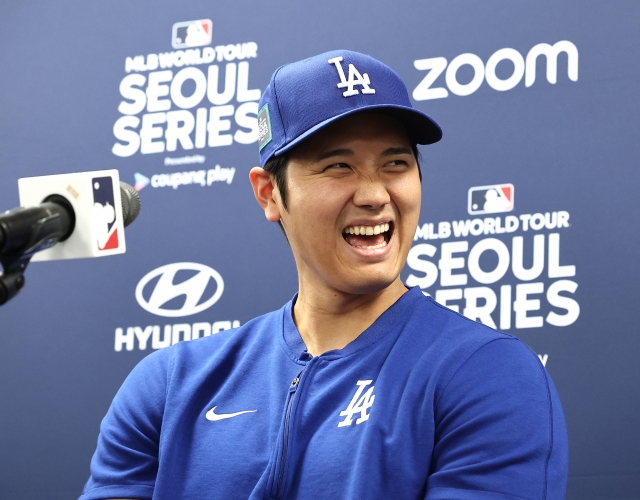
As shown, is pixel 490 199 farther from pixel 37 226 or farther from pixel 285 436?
pixel 37 226

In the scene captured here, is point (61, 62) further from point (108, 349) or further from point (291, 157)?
point (291, 157)

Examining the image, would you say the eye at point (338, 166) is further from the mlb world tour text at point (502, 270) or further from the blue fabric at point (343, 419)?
the mlb world tour text at point (502, 270)

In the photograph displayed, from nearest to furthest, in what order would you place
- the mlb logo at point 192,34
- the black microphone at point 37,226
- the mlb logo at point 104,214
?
the black microphone at point 37,226 → the mlb logo at point 104,214 → the mlb logo at point 192,34

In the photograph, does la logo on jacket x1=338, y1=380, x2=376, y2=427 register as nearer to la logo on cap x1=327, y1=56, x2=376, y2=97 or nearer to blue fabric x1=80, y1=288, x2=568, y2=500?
blue fabric x1=80, y1=288, x2=568, y2=500

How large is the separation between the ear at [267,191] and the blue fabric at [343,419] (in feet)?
0.52

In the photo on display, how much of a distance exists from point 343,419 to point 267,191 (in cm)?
41

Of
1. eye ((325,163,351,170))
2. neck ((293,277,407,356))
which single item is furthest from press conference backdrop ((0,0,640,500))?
eye ((325,163,351,170))

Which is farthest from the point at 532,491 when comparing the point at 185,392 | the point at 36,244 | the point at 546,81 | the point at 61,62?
the point at 61,62

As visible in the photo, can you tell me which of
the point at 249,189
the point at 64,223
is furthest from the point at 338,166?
the point at 249,189

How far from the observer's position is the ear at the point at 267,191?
1431mm

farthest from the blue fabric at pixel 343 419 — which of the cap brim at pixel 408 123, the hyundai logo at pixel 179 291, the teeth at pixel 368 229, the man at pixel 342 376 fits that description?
the hyundai logo at pixel 179 291

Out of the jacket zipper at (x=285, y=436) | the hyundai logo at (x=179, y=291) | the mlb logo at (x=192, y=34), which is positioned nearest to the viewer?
the jacket zipper at (x=285, y=436)

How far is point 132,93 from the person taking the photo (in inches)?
102

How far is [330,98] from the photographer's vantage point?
4.26 ft
